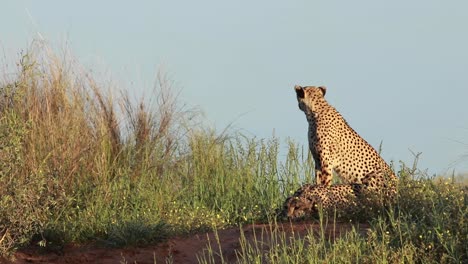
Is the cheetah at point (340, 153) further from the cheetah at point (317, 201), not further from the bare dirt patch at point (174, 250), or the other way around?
the bare dirt patch at point (174, 250)

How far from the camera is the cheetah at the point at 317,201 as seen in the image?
7711 millimetres

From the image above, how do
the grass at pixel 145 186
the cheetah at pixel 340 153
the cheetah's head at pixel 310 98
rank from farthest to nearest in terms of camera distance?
the cheetah's head at pixel 310 98 < the cheetah at pixel 340 153 < the grass at pixel 145 186

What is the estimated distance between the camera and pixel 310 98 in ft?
30.4

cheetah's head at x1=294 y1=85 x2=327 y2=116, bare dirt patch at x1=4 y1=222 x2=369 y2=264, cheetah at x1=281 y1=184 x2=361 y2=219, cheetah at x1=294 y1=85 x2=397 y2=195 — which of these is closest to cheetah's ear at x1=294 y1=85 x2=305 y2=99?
cheetah's head at x1=294 y1=85 x2=327 y2=116

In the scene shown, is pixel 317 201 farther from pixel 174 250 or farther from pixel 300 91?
pixel 300 91

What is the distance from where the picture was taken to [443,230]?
5824 millimetres

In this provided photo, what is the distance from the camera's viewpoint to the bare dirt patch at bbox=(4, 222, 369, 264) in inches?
271

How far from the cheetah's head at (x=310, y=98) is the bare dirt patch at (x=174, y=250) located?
2048 mm

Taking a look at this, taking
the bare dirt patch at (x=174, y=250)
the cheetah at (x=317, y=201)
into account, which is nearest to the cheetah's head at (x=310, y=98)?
the cheetah at (x=317, y=201)

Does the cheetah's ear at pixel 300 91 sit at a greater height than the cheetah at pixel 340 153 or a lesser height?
greater

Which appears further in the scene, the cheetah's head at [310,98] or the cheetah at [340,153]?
the cheetah's head at [310,98]

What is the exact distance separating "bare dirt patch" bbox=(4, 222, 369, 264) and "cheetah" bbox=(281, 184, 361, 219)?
349 millimetres

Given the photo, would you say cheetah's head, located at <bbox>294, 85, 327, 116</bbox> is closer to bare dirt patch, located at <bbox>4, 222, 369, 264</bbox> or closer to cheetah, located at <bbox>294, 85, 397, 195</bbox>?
cheetah, located at <bbox>294, 85, 397, 195</bbox>

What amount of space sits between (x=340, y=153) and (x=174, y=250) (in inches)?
92.5
